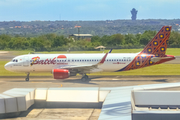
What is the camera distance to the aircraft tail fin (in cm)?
2911

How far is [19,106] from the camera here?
9219 mm

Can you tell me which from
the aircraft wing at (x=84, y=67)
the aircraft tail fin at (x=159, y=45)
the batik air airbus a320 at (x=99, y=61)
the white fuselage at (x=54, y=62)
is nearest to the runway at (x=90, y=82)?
the batik air airbus a320 at (x=99, y=61)

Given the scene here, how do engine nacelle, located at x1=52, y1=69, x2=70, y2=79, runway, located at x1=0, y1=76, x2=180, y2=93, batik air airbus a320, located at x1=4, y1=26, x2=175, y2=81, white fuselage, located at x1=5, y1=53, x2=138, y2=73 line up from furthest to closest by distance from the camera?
1. white fuselage, located at x1=5, y1=53, x2=138, y2=73
2. batik air airbus a320, located at x1=4, y1=26, x2=175, y2=81
3. engine nacelle, located at x1=52, y1=69, x2=70, y2=79
4. runway, located at x1=0, y1=76, x2=180, y2=93

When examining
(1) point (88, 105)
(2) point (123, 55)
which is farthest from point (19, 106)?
(2) point (123, 55)

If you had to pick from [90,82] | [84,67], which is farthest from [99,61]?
[90,82]

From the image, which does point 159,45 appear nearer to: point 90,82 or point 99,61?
point 99,61

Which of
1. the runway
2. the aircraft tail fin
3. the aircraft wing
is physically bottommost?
the runway

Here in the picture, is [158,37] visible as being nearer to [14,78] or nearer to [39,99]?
[14,78]

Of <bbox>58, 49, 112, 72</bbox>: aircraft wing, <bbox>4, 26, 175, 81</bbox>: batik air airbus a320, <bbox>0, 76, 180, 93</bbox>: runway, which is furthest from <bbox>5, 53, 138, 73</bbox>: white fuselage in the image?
<bbox>0, 76, 180, 93</bbox>: runway

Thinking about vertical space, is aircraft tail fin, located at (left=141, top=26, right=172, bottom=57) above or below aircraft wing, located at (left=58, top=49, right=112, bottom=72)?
above

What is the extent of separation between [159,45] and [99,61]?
6797 millimetres

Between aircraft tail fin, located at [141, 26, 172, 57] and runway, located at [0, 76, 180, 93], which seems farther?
aircraft tail fin, located at [141, 26, 172, 57]

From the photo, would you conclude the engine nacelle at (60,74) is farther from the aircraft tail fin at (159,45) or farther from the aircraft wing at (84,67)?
the aircraft tail fin at (159,45)

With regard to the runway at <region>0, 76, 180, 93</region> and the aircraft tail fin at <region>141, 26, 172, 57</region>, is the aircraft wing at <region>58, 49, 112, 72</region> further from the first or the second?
the aircraft tail fin at <region>141, 26, 172, 57</region>
